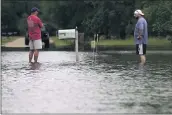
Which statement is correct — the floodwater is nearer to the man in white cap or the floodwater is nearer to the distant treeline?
the man in white cap

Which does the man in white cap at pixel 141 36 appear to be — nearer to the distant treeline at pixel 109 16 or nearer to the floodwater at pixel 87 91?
the floodwater at pixel 87 91

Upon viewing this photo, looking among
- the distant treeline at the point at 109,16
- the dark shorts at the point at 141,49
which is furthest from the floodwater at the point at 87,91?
the distant treeline at the point at 109,16

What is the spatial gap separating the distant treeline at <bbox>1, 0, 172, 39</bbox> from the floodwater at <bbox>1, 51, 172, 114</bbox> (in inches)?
1043

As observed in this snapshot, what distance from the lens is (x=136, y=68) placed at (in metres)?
13.3

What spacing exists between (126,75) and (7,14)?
95.5m

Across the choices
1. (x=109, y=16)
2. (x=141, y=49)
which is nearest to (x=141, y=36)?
(x=141, y=49)

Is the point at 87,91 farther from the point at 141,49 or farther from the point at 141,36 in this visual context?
the point at 141,36

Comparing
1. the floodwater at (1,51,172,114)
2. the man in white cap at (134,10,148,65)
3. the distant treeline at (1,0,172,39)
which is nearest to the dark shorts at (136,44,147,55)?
the man in white cap at (134,10,148,65)

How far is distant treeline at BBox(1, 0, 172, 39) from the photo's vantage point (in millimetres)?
39750

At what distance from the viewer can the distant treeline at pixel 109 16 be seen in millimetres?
39750

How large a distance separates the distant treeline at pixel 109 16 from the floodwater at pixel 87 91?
26498 mm

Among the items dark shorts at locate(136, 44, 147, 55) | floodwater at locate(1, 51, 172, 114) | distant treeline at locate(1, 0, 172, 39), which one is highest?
distant treeline at locate(1, 0, 172, 39)

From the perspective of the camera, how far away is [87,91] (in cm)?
891

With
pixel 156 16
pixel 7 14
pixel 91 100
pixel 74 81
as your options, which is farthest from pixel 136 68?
pixel 7 14
